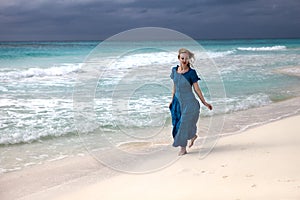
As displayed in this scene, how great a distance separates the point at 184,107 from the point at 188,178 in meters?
1.10

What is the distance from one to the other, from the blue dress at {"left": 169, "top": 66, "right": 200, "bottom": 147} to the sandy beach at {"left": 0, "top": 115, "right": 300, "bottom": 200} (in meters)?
0.29

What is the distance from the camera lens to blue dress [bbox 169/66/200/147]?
497 centimetres

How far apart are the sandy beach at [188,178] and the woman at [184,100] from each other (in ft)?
0.98

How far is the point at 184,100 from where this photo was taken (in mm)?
5133

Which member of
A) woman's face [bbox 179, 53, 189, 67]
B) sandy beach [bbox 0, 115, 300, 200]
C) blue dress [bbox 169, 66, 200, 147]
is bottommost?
sandy beach [bbox 0, 115, 300, 200]

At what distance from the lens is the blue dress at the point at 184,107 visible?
497 centimetres

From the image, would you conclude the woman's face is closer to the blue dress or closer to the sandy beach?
the blue dress

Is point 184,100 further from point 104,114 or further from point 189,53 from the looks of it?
point 104,114

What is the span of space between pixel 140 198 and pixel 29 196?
4.12ft

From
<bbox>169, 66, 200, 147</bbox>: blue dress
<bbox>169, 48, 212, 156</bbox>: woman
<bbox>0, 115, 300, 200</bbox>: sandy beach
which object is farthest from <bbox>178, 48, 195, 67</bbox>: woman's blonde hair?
<bbox>0, 115, 300, 200</bbox>: sandy beach

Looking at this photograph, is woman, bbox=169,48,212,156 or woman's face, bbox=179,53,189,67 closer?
woman's face, bbox=179,53,189,67

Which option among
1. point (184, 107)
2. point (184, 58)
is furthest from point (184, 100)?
point (184, 58)

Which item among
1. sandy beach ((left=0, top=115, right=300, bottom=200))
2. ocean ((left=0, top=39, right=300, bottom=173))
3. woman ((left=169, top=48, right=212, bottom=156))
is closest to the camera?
sandy beach ((left=0, top=115, right=300, bottom=200))

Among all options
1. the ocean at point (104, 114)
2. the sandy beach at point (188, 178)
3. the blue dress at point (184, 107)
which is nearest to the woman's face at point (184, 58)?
the blue dress at point (184, 107)
